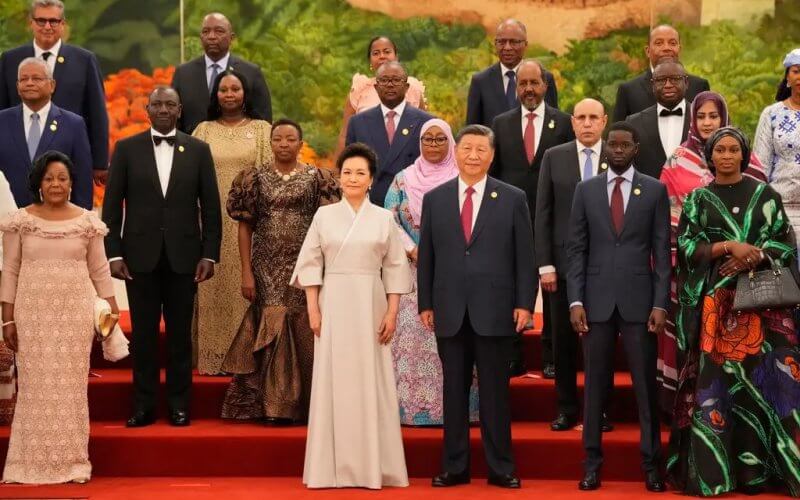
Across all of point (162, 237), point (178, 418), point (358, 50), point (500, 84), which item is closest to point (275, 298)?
point (162, 237)

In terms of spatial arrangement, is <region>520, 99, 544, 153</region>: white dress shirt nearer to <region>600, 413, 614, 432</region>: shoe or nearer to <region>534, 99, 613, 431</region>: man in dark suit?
<region>534, 99, 613, 431</region>: man in dark suit

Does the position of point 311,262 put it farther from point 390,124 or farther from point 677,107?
point 677,107

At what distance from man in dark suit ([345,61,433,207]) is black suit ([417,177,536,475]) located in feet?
3.77

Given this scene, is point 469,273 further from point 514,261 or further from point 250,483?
point 250,483

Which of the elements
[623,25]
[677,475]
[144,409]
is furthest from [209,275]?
[623,25]

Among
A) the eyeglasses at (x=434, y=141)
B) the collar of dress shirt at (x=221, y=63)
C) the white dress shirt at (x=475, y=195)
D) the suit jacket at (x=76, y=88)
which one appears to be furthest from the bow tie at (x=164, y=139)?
the white dress shirt at (x=475, y=195)

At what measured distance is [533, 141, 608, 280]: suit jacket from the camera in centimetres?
784

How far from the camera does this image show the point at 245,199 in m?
8.16

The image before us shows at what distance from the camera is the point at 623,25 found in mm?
11266

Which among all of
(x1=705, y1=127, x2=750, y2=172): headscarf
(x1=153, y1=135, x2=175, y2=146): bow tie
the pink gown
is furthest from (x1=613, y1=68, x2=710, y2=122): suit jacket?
the pink gown

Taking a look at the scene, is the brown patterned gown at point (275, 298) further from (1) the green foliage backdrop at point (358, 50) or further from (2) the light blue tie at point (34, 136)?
(1) the green foliage backdrop at point (358, 50)

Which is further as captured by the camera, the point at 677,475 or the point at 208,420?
the point at 208,420

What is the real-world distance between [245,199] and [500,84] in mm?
1810

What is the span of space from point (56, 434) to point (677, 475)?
3024 millimetres
